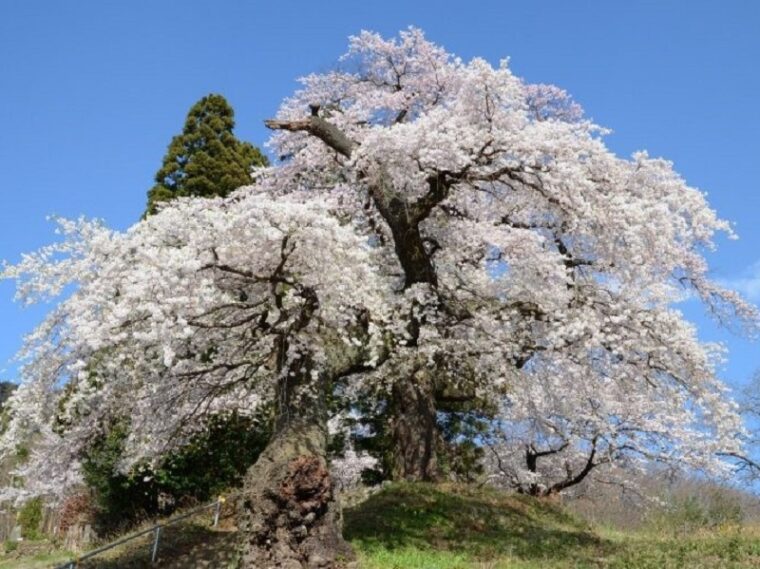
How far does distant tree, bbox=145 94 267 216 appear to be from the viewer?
23.8 meters

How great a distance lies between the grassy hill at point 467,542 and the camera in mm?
11234

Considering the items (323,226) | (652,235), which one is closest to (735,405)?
(652,235)

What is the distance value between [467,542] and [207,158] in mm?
15931

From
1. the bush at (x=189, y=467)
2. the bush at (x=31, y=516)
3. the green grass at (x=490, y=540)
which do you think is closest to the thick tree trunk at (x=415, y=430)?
the green grass at (x=490, y=540)

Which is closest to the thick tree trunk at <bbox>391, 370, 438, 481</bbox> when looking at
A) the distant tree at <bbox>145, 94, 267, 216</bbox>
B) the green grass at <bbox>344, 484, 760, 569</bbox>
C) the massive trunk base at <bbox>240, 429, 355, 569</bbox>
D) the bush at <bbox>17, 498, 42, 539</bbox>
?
the green grass at <bbox>344, 484, 760, 569</bbox>

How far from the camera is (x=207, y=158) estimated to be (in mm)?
24281

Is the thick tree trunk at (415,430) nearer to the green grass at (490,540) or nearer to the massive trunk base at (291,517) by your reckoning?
the green grass at (490,540)

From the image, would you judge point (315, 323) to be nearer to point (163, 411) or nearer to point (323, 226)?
point (323, 226)

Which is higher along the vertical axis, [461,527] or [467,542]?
[461,527]

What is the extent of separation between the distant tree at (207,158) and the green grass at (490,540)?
41.4ft

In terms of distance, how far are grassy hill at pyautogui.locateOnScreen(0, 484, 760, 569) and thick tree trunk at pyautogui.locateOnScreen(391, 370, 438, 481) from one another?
0.58 meters

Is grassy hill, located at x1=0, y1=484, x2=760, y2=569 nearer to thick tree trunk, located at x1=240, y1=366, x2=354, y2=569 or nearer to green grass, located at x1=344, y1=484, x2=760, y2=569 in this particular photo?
green grass, located at x1=344, y1=484, x2=760, y2=569

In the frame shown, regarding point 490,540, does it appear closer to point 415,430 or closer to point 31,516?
point 415,430

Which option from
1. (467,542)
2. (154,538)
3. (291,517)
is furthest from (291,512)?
(154,538)
